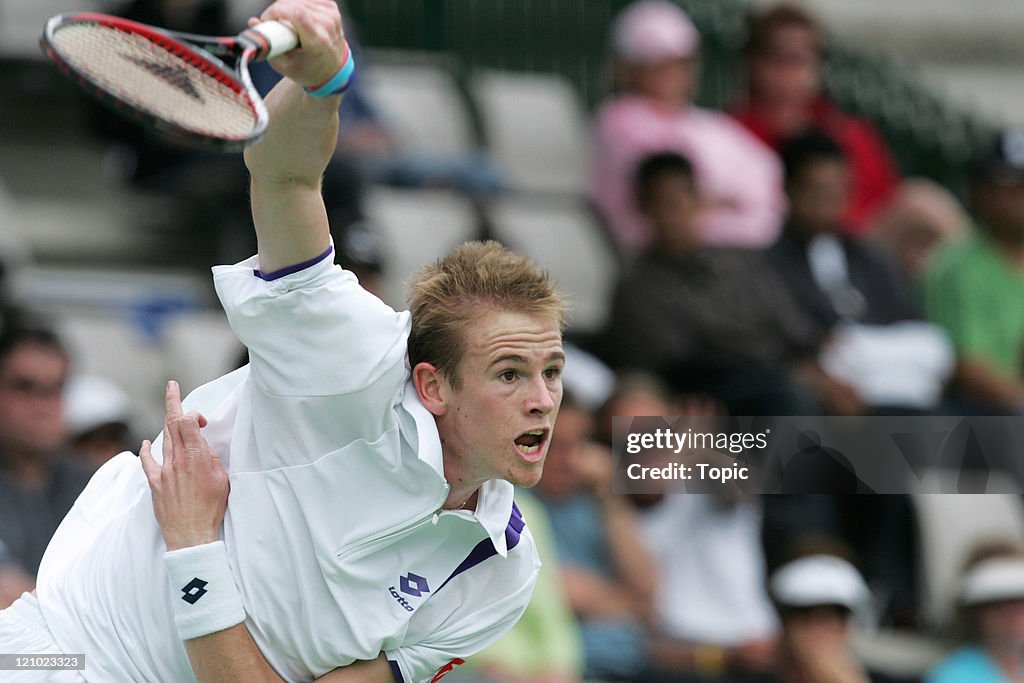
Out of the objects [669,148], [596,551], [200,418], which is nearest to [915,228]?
[669,148]

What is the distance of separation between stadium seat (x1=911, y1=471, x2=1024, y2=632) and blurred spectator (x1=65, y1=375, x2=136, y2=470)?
10.1 ft

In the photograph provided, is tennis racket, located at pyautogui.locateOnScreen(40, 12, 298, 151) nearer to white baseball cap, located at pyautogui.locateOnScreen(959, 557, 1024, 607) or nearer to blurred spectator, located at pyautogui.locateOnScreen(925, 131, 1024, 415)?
white baseball cap, located at pyautogui.locateOnScreen(959, 557, 1024, 607)

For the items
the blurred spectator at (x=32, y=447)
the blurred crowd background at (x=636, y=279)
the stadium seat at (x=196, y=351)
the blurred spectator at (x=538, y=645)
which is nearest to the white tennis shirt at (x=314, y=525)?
the blurred crowd background at (x=636, y=279)

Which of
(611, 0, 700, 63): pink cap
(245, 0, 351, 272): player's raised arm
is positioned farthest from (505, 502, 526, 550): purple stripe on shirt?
(611, 0, 700, 63): pink cap

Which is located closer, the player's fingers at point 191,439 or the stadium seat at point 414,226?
the player's fingers at point 191,439

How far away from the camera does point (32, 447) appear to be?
555 centimetres

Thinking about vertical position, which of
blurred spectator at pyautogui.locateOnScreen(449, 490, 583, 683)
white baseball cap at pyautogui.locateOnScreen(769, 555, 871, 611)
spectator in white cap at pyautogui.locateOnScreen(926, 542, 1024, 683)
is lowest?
Result: spectator in white cap at pyautogui.locateOnScreen(926, 542, 1024, 683)

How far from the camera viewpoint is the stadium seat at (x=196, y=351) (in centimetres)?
612

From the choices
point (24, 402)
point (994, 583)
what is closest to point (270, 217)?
point (24, 402)

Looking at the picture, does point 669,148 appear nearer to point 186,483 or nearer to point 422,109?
point 422,109

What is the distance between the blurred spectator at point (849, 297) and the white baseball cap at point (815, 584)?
1070mm

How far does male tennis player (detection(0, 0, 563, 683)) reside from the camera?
295 cm

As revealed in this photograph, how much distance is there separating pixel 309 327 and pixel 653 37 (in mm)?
5160

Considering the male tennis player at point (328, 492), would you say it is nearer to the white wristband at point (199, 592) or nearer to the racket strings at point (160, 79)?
the white wristband at point (199, 592)
